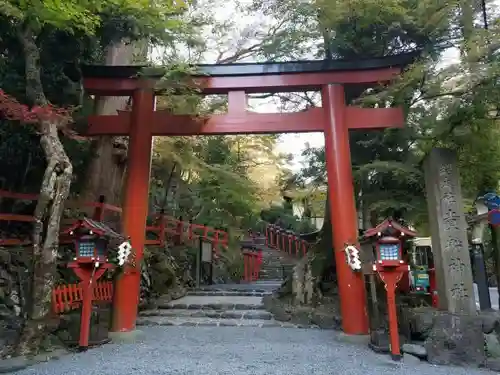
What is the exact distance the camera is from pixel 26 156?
8391 mm

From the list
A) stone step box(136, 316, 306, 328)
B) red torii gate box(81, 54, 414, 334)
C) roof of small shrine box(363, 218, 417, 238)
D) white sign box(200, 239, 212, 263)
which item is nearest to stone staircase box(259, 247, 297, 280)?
white sign box(200, 239, 212, 263)

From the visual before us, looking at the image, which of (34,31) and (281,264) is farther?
(281,264)

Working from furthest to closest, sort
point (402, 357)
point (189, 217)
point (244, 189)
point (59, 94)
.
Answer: point (189, 217) < point (244, 189) < point (59, 94) < point (402, 357)

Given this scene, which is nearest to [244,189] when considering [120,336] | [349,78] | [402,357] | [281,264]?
[281,264]

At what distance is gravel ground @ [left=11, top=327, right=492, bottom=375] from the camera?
4.96m

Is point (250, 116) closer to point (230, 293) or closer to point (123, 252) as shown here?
point (123, 252)

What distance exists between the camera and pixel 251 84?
795 cm

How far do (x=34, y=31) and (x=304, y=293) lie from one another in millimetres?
7696

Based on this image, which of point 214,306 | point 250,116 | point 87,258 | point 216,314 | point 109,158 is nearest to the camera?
point 87,258

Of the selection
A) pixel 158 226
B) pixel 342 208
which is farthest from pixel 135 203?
pixel 158 226

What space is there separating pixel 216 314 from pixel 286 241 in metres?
10.2

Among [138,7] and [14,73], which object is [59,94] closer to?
A: [14,73]

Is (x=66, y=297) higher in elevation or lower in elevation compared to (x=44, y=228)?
lower

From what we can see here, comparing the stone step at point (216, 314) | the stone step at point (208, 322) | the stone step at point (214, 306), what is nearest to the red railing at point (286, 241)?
the stone step at point (214, 306)
